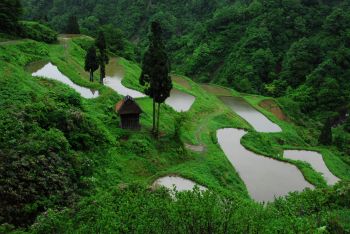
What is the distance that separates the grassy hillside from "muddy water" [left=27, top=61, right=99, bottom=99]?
38.7 inches

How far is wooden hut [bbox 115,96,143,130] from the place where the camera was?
33.4 meters

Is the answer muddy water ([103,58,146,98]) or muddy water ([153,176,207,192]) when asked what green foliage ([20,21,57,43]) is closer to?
muddy water ([103,58,146,98])

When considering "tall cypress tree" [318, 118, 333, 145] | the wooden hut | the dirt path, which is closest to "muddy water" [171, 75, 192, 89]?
the dirt path

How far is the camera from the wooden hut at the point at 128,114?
3338 centimetres

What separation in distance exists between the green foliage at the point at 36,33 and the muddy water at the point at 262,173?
28.5 m

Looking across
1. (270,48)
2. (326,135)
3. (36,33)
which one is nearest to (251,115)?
(326,135)

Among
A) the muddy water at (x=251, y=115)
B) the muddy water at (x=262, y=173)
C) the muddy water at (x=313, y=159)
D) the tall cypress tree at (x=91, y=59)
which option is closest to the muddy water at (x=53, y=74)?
the tall cypress tree at (x=91, y=59)

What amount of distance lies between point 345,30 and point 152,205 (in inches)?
3119

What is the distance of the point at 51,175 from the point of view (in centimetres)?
2244

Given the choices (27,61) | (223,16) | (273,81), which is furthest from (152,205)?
(223,16)

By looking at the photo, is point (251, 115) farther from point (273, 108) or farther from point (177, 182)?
point (177, 182)

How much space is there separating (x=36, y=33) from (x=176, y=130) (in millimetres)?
30799

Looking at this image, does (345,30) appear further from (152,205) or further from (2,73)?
(152,205)

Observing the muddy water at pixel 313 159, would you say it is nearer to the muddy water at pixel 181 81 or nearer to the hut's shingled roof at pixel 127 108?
the hut's shingled roof at pixel 127 108
